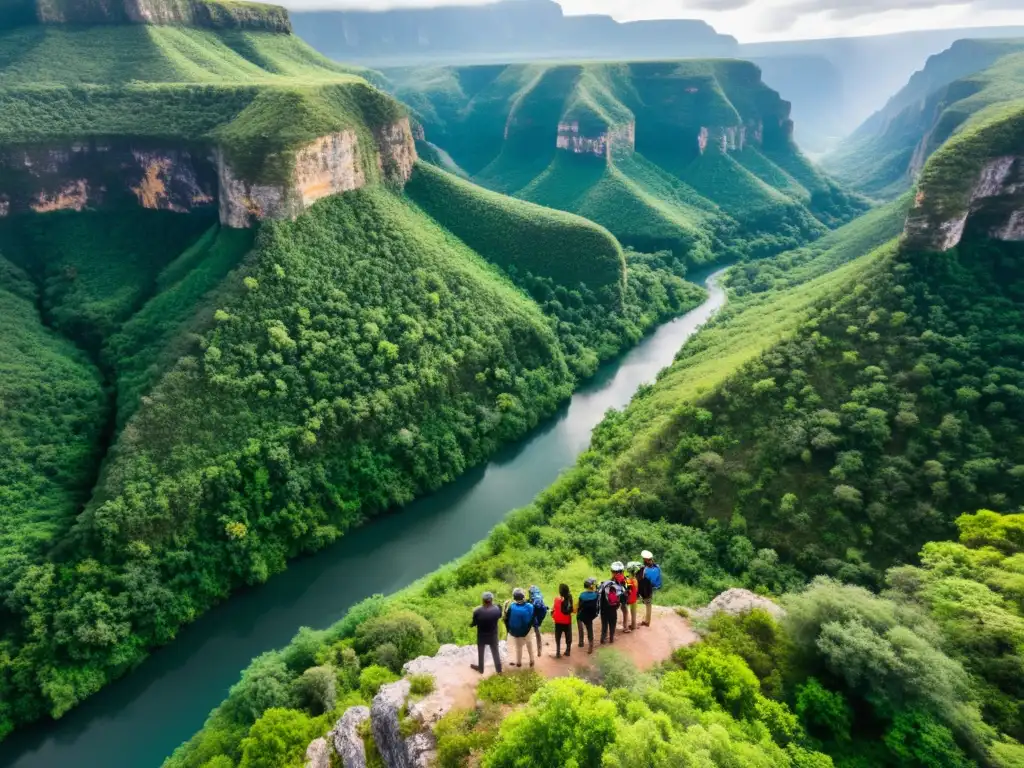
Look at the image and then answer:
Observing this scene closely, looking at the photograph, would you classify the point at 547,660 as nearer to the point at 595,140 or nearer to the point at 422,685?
the point at 422,685

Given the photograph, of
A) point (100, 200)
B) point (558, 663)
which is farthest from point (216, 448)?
point (100, 200)

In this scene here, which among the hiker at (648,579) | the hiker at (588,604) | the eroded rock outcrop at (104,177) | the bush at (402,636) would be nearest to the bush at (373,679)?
the bush at (402,636)

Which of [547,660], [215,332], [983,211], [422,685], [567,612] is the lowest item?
[422,685]

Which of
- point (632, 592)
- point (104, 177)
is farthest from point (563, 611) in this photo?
point (104, 177)

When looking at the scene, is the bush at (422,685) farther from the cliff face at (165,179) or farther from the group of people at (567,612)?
the cliff face at (165,179)

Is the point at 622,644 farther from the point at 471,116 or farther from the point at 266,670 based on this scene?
the point at 471,116

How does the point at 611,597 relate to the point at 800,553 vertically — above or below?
above

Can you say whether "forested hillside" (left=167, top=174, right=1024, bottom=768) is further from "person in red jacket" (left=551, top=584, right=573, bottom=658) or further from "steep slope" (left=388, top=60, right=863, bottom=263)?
"steep slope" (left=388, top=60, right=863, bottom=263)

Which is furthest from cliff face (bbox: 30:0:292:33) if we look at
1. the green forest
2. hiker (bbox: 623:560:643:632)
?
hiker (bbox: 623:560:643:632)
